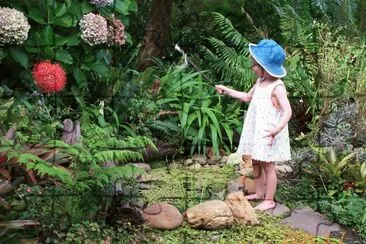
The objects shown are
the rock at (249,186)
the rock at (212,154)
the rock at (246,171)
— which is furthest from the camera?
the rock at (212,154)

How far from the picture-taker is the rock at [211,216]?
411 cm

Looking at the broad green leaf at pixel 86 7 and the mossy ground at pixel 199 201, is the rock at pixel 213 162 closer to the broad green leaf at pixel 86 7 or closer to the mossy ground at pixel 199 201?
the mossy ground at pixel 199 201

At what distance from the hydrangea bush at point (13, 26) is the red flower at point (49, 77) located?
0.23 m

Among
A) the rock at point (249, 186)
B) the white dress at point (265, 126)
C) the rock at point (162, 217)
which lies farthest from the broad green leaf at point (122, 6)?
the rock at point (162, 217)

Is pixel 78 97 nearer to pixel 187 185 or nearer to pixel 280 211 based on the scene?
pixel 187 185

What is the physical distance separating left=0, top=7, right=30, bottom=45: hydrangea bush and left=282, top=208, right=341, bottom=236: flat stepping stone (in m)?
2.21

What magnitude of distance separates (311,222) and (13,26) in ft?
7.82

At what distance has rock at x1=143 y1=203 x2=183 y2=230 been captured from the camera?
4109 mm

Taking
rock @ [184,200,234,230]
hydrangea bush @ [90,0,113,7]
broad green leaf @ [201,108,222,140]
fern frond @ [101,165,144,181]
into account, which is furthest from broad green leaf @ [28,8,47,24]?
rock @ [184,200,234,230]

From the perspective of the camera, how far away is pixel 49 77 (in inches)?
204

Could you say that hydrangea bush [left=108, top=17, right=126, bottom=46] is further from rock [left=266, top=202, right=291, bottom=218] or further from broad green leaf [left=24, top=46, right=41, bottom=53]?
rock [left=266, top=202, right=291, bottom=218]

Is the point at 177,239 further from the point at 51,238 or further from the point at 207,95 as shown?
the point at 207,95

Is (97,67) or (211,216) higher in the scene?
(97,67)

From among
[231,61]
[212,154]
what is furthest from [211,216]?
[231,61]
